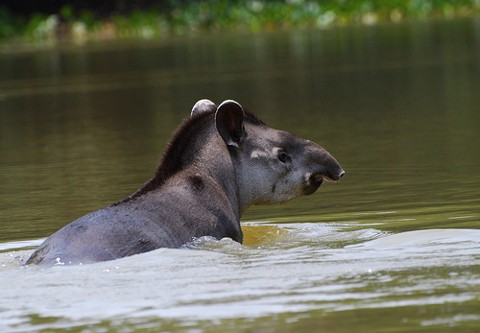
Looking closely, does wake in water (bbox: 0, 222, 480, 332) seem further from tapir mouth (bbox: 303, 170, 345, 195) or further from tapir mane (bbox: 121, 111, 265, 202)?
tapir mouth (bbox: 303, 170, 345, 195)

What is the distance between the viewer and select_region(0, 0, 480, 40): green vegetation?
46.7 meters

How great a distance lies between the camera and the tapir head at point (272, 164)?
33.2 feet

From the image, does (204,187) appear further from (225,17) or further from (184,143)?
(225,17)

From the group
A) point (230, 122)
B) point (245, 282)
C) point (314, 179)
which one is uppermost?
point (230, 122)

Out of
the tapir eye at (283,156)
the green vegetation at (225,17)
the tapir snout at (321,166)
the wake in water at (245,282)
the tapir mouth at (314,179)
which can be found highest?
the tapir eye at (283,156)

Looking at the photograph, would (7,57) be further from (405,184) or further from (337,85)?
(405,184)

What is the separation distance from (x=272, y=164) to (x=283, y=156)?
0.12 m

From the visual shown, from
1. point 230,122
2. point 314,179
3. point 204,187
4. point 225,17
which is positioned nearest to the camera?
point 204,187

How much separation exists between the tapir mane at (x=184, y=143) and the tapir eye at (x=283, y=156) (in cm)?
54

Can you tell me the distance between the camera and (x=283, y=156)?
10250mm

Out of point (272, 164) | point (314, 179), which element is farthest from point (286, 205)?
point (272, 164)

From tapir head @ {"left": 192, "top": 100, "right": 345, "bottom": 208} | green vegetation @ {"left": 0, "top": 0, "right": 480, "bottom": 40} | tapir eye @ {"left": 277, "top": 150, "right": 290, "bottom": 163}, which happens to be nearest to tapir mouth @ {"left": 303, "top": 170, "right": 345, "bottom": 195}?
tapir head @ {"left": 192, "top": 100, "right": 345, "bottom": 208}

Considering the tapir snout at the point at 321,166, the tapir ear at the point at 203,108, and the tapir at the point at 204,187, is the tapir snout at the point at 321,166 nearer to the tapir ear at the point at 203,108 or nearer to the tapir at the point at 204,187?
the tapir at the point at 204,187

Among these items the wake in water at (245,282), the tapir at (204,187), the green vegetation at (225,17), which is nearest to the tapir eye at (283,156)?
the tapir at (204,187)
